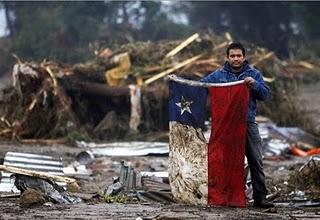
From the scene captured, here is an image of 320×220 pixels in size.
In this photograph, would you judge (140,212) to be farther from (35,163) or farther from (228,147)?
(35,163)

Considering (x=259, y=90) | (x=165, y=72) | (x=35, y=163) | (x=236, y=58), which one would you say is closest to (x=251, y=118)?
(x=259, y=90)

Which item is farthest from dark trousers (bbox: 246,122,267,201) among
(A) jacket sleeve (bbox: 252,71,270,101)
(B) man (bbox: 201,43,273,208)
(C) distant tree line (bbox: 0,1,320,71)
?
(C) distant tree line (bbox: 0,1,320,71)

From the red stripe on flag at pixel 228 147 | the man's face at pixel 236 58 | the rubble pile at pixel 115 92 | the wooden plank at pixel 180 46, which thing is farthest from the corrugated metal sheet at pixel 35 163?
the wooden plank at pixel 180 46

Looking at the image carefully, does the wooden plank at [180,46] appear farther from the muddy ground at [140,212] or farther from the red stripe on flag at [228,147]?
the red stripe on flag at [228,147]

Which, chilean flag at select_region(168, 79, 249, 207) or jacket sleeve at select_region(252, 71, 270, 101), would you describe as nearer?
jacket sleeve at select_region(252, 71, 270, 101)

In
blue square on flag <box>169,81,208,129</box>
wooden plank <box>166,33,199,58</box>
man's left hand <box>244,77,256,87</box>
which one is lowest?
blue square on flag <box>169,81,208,129</box>

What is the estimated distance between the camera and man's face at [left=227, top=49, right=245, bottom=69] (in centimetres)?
695

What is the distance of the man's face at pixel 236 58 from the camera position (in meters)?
6.95

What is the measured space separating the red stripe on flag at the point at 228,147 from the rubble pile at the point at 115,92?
9.85 metres

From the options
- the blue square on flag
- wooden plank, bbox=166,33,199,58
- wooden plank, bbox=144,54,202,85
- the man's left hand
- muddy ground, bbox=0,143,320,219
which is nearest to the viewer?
muddy ground, bbox=0,143,320,219

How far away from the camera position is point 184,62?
17.8 m

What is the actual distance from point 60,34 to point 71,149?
21910mm

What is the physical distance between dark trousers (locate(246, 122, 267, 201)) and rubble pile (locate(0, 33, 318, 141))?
9.95m

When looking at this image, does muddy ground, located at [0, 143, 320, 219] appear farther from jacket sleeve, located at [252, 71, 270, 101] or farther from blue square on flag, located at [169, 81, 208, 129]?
jacket sleeve, located at [252, 71, 270, 101]
